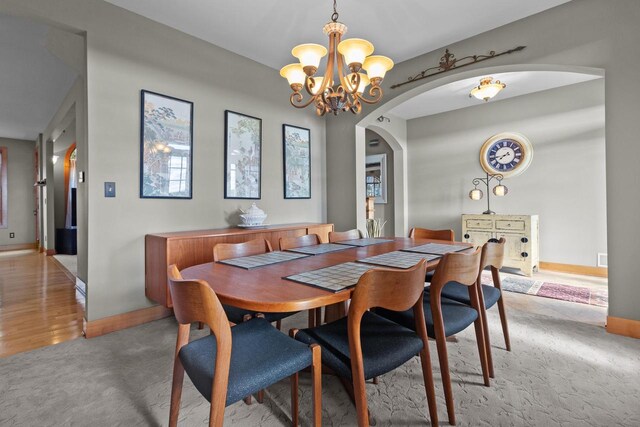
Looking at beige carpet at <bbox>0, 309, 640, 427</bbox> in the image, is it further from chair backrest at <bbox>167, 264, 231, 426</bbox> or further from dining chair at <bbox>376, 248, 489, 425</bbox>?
chair backrest at <bbox>167, 264, 231, 426</bbox>

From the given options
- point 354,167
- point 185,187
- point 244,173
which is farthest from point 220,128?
point 354,167

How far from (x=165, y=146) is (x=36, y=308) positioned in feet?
7.00

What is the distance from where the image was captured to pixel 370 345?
4.24 feet

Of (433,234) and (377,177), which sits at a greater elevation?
(377,177)

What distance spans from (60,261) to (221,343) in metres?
6.24

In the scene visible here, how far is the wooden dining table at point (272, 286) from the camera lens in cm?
109

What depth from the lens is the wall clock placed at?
14.9 ft

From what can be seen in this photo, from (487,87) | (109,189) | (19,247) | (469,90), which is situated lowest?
(19,247)

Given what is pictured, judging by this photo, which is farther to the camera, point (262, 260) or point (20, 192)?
point (20, 192)

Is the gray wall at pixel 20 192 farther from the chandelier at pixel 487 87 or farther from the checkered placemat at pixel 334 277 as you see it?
the chandelier at pixel 487 87

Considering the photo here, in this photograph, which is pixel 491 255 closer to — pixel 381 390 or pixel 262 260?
pixel 381 390

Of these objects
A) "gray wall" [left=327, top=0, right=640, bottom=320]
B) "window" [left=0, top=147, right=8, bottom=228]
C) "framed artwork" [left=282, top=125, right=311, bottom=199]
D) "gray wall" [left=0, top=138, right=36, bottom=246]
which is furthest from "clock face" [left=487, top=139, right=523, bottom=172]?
"window" [left=0, top=147, right=8, bottom=228]

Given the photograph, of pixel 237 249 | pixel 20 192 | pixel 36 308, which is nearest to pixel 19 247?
pixel 20 192

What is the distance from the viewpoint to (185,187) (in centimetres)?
295
